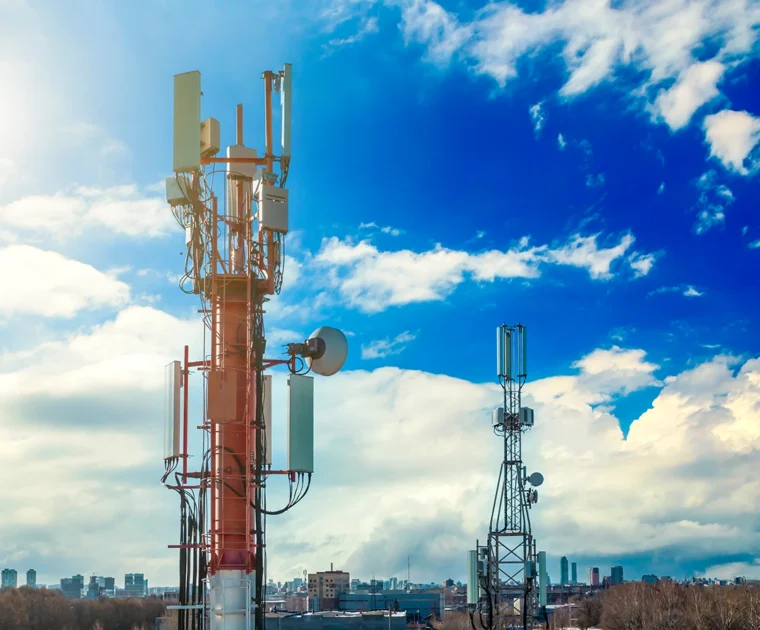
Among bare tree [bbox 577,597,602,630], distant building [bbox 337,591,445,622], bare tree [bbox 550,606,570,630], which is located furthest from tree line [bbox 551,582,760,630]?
distant building [bbox 337,591,445,622]

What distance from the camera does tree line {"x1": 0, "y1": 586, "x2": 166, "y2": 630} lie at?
335ft

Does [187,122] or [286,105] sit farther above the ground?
[286,105]

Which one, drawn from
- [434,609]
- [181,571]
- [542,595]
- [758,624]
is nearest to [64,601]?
[434,609]

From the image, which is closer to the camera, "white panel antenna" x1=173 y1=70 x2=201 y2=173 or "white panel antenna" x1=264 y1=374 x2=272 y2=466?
"white panel antenna" x1=173 y1=70 x2=201 y2=173

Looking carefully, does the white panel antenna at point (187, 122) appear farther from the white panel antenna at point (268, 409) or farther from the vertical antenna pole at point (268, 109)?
the white panel antenna at point (268, 409)

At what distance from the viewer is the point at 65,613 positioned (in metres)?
109

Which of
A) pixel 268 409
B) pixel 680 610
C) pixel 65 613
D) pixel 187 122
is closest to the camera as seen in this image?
pixel 187 122

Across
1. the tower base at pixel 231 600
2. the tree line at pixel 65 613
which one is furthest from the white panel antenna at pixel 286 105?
the tree line at pixel 65 613

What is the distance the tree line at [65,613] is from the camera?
335ft

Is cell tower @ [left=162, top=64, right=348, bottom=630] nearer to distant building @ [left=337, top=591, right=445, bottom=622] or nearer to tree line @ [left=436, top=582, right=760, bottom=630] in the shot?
tree line @ [left=436, top=582, right=760, bottom=630]

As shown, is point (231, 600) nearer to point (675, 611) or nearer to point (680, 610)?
point (675, 611)

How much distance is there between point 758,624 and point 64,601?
254ft

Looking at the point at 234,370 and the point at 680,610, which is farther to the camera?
the point at 680,610

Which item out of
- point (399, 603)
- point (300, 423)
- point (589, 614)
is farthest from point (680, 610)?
point (399, 603)
